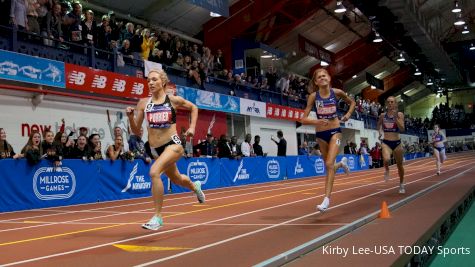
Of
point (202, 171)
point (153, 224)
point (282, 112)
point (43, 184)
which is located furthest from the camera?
point (282, 112)

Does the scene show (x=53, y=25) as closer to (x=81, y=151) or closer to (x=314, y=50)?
(x=81, y=151)

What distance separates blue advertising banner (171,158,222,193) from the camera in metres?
15.6

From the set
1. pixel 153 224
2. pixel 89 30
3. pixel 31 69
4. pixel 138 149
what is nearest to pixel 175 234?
pixel 153 224

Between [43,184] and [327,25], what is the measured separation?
A: 26.4m

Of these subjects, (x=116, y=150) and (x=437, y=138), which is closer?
(x=116, y=150)

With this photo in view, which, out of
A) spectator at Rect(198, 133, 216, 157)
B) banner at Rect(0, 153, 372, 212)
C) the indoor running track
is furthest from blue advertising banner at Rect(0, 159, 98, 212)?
spectator at Rect(198, 133, 216, 157)

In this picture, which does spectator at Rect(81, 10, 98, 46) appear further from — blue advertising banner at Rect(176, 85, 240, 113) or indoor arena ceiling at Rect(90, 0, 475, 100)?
indoor arena ceiling at Rect(90, 0, 475, 100)

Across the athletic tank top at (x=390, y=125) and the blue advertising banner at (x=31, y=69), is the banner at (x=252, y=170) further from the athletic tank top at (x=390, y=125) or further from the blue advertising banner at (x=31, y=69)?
the athletic tank top at (x=390, y=125)

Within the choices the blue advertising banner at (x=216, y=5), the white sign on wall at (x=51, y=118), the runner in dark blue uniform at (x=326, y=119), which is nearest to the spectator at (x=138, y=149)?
the white sign on wall at (x=51, y=118)

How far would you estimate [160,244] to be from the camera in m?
5.41

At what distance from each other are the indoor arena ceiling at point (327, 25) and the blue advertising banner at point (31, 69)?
7356mm

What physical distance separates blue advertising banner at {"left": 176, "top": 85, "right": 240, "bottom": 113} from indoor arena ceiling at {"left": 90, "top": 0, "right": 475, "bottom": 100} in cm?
509

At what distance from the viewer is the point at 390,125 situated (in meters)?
11.3

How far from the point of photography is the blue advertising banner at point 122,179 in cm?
1330
